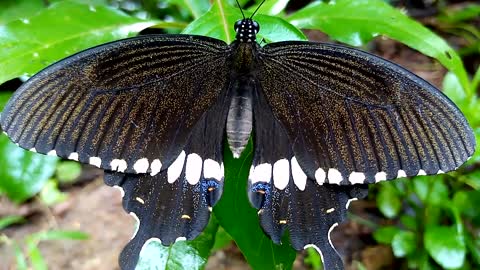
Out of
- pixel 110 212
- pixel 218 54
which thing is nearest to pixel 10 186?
pixel 110 212

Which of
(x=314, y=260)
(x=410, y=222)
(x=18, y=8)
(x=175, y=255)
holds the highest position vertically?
(x=18, y=8)

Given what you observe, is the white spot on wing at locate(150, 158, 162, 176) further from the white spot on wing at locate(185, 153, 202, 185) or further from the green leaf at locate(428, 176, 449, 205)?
the green leaf at locate(428, 176, 449, 205)

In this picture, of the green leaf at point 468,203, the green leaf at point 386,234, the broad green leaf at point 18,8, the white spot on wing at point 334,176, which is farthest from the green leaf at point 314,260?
the broad green leaf at point 18,8

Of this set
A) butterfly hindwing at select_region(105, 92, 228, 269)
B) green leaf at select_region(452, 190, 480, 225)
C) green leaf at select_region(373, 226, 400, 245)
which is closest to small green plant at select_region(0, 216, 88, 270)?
butterfly hindwing at select_region(105, 92, 228, 269)

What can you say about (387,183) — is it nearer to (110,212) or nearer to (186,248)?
(186,248)

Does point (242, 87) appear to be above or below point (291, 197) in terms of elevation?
above

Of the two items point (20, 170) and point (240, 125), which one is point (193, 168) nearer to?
point (240, 125)

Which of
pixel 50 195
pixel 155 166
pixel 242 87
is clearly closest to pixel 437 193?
pixel 242 87
